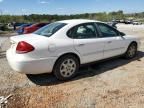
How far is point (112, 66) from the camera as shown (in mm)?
7375

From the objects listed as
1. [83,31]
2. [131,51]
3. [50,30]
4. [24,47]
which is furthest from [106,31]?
[24,47]

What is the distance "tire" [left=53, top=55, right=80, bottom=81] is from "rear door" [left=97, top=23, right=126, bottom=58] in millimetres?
1232

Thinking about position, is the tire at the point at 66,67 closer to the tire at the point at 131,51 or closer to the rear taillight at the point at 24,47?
the rear taillight at the point at 24,47

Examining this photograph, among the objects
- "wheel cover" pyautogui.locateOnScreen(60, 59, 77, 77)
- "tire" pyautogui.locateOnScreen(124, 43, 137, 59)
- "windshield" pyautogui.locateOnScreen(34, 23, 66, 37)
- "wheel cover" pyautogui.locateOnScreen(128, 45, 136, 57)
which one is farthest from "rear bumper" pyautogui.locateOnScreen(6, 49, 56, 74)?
"wheel cover" pyautogui.locateOnScreen(128, 45, 136, 57)

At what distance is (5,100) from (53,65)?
1636mm

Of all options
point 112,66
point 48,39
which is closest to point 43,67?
point 48,39

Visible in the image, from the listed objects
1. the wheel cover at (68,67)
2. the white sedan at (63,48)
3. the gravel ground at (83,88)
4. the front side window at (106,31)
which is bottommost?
the gravel ground at (83,88)

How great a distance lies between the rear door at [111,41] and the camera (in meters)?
6.96

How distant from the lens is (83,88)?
18.1 ft

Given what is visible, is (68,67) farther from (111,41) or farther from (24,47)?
(111,41)

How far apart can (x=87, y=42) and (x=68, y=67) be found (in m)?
0.88

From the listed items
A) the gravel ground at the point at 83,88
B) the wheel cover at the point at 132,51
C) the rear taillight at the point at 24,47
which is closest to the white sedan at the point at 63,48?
the rear taillight at the point at 24,47

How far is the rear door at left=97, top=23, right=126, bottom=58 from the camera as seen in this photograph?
6958mm

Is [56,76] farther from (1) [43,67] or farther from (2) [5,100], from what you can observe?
(2) [5,100]
